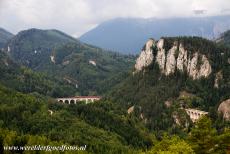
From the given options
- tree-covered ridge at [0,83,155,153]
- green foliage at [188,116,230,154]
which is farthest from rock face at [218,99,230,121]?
green foliage at [188,116,230,154]

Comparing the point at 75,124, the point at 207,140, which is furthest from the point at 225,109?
the point at 207,140

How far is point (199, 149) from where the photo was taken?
7650 centimetres

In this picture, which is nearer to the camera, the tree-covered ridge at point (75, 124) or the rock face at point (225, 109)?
the tree-covered ridge at point (75, 124)

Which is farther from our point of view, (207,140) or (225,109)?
(225,109)

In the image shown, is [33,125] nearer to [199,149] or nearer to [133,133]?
[133,133]

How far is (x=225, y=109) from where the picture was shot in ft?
608

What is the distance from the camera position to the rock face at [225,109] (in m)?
181

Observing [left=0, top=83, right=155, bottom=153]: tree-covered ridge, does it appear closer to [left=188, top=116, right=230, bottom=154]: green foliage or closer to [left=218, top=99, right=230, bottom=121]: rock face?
[left=218, top=99, right=230, bottom=121]: rock face

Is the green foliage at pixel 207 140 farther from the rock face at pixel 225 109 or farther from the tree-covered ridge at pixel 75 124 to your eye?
the rock face at pixel 225 109

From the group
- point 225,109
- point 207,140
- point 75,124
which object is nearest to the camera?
point 207,140

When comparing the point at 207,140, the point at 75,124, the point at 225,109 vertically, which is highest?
the point at 225,109

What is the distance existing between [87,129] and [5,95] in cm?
4042

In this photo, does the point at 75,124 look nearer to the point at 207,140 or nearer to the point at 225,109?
the point at 225,109

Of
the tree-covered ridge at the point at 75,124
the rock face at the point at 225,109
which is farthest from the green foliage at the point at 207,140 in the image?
the rock face at the point at 225,109
